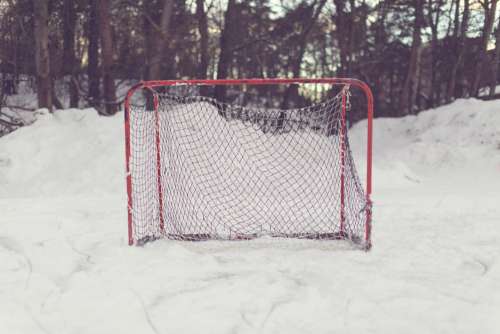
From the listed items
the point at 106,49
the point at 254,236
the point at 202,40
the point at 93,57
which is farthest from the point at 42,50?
the point at 254,236

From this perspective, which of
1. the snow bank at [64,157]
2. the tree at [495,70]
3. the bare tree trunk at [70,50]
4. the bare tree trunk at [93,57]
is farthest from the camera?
the bare tree trunk at [93,57]

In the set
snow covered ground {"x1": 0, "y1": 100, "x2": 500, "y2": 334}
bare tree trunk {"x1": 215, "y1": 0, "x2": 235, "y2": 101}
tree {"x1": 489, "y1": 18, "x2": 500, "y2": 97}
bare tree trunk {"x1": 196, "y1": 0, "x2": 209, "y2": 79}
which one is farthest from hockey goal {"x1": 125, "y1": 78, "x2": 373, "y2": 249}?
tree {"x1": 489, "y1": 18, "x2": 500, "y2": 97}

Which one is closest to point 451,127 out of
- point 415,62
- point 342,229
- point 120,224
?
point 415,62

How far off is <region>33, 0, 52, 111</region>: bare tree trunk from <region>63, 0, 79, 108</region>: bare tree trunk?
7.47 feet

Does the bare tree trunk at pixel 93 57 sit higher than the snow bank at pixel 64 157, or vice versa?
the bare tree trunk at pixel 93 57

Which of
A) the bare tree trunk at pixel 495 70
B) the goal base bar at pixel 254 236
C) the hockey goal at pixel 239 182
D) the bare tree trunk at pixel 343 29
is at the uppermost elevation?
the bare tree trunk at pixel 343 29

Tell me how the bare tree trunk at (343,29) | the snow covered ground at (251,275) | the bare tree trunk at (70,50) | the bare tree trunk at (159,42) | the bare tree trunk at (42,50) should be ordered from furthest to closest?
1. the bare tree trunk at (343,29)
2. the bare tree trunk at (70,50)
3. the bare tree trunk at (159,42)
4. the bare tree trunk at (42,50)
5. the snow covered ground at (251,275)

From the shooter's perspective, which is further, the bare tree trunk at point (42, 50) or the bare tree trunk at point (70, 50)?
the bare tree trunk at point (70, 50)

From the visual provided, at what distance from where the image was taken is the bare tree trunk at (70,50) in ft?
37.9

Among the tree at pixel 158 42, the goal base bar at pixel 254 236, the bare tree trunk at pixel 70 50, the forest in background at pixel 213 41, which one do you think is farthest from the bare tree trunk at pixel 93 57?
the goal base bar at pixel 254 236

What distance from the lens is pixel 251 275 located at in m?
3.40

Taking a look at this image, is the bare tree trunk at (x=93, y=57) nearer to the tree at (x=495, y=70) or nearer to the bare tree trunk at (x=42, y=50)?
the bare tree trunk at (x=42, y=50)

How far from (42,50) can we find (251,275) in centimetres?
775

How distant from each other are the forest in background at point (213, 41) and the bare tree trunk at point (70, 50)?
0.03 metres
